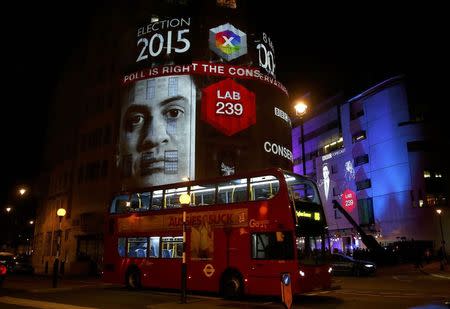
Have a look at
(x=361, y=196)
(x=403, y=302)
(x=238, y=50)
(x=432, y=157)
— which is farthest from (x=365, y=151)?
(x=403, y=302)

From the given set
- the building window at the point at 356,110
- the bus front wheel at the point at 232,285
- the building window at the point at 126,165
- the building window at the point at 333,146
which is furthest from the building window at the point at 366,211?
the bus front wheel at the point at 232,285

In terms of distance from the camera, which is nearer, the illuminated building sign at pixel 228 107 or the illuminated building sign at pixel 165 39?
the illuminated building sign at pixel 228 107

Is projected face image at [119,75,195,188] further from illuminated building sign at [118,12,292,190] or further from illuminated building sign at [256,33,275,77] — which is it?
illuminated building sign at [256,33,275,77]

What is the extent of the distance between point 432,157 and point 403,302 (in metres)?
36.9

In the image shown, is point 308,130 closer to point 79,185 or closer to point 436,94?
point 436,94

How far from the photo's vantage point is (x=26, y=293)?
18047mm

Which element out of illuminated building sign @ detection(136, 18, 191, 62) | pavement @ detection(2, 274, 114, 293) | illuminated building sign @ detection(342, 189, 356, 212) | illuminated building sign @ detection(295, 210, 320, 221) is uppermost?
illuminated building sign @ detection(136, 18, 191, 62)

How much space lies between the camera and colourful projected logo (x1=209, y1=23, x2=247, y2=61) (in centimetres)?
4153

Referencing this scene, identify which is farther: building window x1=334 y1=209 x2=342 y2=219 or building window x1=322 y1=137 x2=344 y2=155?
building window x1=322 y1=137 x2=344 y2=155

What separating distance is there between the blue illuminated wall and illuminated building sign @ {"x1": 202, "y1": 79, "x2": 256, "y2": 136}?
1954cm

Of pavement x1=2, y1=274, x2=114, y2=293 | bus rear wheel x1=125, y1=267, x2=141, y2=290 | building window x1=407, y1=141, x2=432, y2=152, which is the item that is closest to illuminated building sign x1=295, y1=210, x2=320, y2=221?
bus rear wheel x1=125, y1=267, x2=141, y2=290

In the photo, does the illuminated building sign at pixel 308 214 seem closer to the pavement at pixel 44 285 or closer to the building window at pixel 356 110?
the pavement at pixel 44 285

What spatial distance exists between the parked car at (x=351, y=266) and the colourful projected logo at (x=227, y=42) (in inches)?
921

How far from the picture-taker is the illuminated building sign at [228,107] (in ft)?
128
